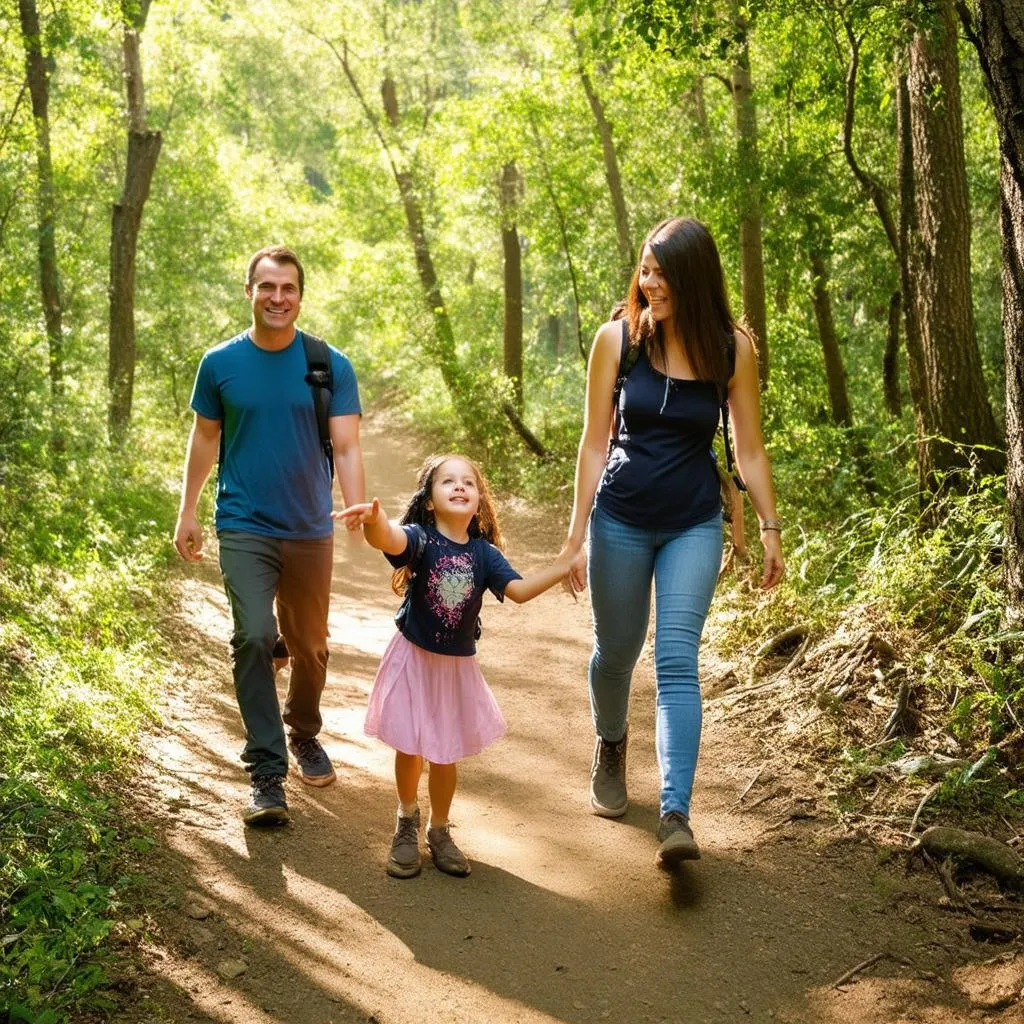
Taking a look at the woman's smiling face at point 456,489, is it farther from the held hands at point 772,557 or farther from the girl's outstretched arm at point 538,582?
the held hands at point 772,557

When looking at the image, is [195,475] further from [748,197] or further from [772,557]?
[748,197]

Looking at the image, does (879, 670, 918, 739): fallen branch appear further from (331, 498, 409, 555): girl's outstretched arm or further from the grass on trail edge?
the grass on trail edge

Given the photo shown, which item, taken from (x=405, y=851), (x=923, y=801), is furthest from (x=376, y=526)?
(x=923, y=801)

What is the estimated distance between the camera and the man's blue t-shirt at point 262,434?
190 inches

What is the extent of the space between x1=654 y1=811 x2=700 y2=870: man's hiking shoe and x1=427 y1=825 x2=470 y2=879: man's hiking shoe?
85cm

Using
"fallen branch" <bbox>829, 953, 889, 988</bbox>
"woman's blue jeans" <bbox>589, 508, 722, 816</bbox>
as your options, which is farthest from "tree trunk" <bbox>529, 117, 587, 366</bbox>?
"fallen branch" <bbox>829, 953, 889, 988</bbox>

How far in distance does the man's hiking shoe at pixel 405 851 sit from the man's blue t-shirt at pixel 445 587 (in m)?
0.74

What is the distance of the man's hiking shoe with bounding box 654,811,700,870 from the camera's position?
153 inches

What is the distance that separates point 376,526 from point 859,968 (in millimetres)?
2226

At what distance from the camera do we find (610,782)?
16.1ft

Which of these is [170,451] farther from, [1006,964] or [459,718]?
[1006,964]

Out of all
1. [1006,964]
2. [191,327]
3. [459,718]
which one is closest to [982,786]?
[1006,964]

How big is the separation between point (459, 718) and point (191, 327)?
18638mm

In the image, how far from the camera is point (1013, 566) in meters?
4.80
